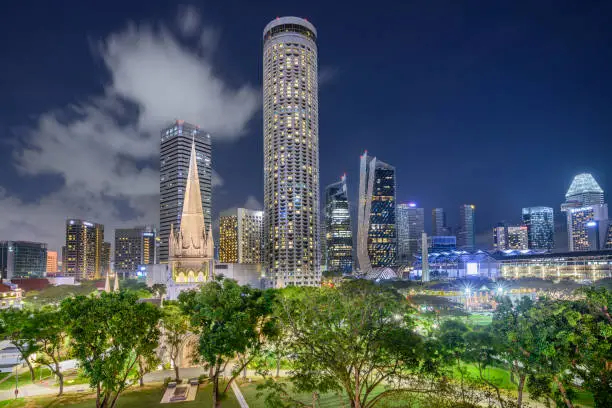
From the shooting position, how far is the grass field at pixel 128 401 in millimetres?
31422

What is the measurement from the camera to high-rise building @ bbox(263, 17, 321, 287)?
133 meters

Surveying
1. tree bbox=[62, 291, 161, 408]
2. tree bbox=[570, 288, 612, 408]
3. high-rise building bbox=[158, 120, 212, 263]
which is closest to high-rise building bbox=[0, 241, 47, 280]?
high-rise building bbox=[158, 120, 212, 263]

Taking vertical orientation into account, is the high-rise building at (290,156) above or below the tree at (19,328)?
above

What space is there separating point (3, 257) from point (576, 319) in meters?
228

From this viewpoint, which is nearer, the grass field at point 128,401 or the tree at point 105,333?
the tree at point 105,333

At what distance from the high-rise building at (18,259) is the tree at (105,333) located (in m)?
195

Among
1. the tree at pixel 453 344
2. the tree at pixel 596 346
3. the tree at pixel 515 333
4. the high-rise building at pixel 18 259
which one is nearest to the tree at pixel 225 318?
the tree at pixel 453 344

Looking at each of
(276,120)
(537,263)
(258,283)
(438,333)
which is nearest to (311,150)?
(276,120)

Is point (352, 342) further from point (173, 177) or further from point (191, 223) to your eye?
point (173, 177)

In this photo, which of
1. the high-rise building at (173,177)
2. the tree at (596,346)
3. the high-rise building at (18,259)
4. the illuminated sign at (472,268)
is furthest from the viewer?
the high-rise building at (18,259)

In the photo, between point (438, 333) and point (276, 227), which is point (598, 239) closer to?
point (276, 227)

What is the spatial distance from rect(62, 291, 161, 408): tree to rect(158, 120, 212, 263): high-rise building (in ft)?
516

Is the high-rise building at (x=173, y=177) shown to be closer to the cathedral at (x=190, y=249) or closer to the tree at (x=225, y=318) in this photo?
the cathedral at (x=190, y=249)

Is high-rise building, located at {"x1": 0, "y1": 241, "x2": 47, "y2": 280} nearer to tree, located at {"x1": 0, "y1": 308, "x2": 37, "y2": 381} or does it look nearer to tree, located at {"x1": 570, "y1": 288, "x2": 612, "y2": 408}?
tree, located at {"x1": 0, "y1": 308, "x2": 37, "y2": 381}
